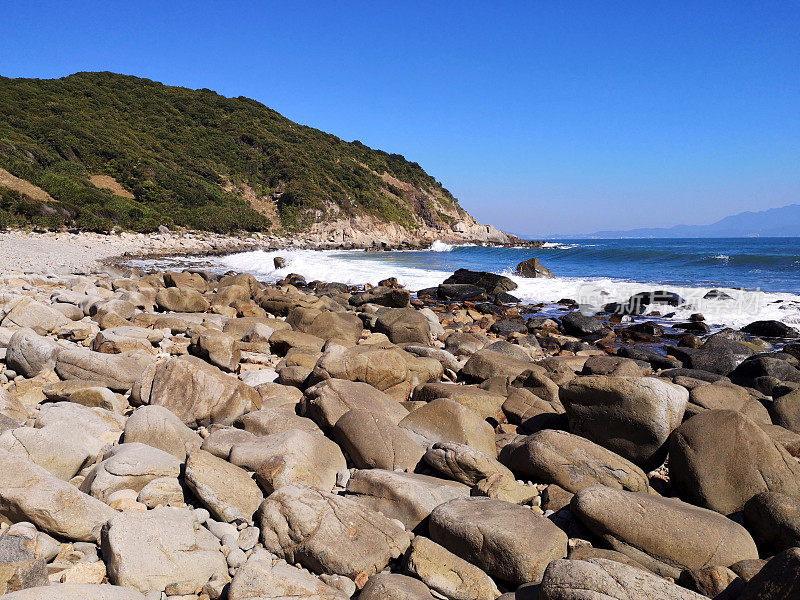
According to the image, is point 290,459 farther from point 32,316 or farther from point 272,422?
point 32,316

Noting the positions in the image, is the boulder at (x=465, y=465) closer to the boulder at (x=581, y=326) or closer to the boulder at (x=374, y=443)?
the boulder at (x=374, y=443)

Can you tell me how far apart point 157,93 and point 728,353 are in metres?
73.0

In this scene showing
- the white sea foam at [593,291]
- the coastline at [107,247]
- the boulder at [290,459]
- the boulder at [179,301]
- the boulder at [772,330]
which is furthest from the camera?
the coastline at [107,247]

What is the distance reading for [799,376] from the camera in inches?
309

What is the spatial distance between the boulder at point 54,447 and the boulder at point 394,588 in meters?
2.44

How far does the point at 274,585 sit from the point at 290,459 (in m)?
1.15

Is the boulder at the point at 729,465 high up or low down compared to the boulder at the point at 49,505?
down

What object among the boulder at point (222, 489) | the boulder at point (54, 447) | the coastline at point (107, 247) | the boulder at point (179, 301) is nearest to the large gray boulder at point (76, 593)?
the boulder at point (222, 489)

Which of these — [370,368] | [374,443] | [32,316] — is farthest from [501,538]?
[32,316]

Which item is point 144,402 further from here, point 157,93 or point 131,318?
point 157,93

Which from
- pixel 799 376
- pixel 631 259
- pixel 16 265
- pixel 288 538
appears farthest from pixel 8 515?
pixel 631 259

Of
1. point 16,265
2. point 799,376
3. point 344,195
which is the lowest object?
point 799,376

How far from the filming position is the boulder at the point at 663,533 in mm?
3062

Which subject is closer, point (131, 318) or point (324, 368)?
point (324, 368)
